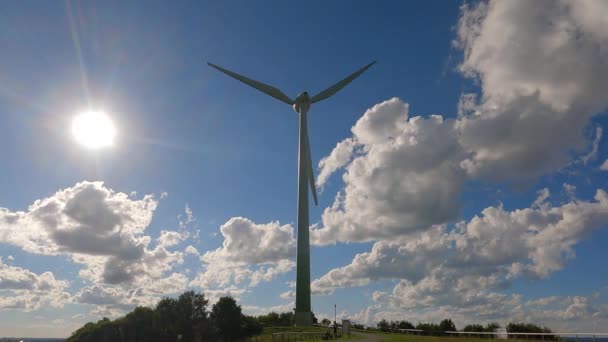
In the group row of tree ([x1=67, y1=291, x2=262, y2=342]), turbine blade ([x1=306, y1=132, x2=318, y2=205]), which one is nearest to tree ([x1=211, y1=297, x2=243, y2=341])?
row of tree ([x1=67, y1=291, x2=262, y2=342])

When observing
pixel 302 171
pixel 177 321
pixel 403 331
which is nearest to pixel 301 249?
pixel 302 171

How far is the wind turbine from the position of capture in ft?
318

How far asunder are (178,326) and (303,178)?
146ft

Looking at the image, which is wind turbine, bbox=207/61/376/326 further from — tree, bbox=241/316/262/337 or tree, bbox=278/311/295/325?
tree, bbox=278/311/295/325

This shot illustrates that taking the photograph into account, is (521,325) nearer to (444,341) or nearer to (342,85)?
(444,341)

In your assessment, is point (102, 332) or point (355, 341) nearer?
point (355, 341)

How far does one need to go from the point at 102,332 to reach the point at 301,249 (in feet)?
162

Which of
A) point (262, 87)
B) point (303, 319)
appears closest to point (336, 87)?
point (262, 87)

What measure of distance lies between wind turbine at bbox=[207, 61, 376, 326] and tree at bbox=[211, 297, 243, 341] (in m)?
16.0

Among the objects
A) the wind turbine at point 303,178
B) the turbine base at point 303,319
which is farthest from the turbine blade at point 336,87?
the turbine base at point 303,319

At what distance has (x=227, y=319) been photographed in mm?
103375

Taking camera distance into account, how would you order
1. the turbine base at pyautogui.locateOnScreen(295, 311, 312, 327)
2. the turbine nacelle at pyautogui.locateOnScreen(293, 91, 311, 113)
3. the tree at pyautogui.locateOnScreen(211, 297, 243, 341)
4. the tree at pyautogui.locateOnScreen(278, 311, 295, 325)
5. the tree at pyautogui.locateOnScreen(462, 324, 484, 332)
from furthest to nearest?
1. the tree at pyautogui.locateOnScreen(278, 311, 295, 325)
2. the turbine nacelle at pyautogui.locateOnScreen(293, 91, 311, 113)
3. the tree at pyautogui.locateOnScreen(211, 297, 243, 341)
4. the turbine base at pyautogui.locateOnScreen(295, 311, 312, 327)
5. the tree at pyautogui.locateOnScreen(462, 324, 484, 332)

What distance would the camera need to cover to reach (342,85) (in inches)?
4589

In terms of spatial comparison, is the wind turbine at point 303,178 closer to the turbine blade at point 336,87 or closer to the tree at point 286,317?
the turbine blade at point 336,87
